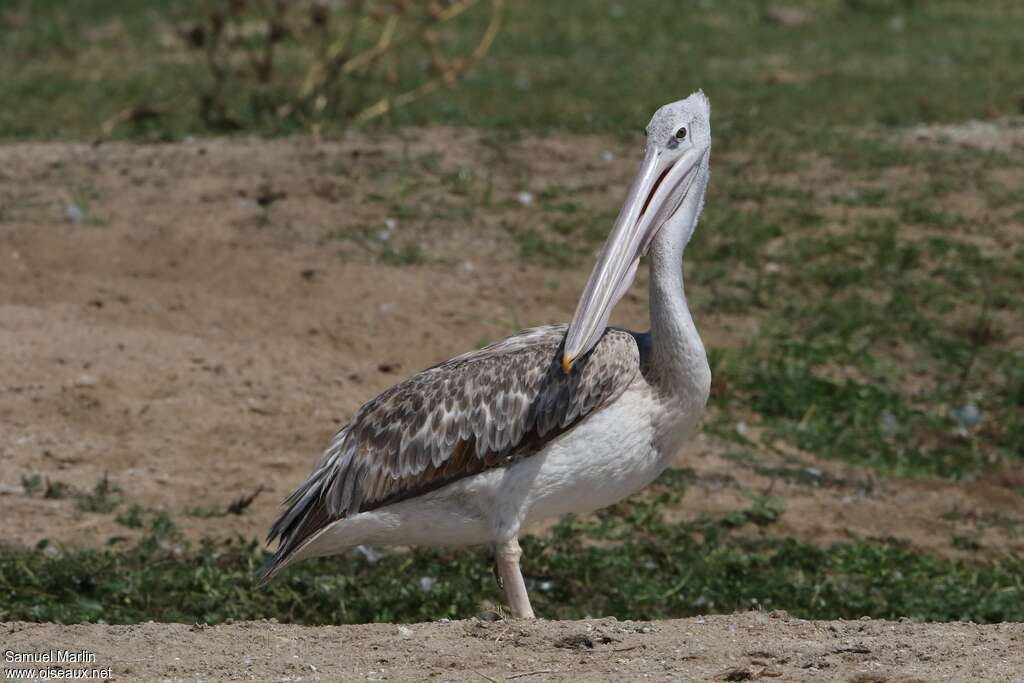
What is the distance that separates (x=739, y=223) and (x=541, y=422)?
14.5ft

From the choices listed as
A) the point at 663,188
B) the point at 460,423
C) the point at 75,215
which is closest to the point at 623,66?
the point at 75,215

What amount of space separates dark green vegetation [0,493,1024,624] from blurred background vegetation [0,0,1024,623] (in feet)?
0.04

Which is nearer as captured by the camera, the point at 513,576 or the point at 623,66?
the point at 513,576

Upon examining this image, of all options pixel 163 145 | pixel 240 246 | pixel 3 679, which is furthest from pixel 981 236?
pixel 3 679

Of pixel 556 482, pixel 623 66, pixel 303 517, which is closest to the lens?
pixel 556 482

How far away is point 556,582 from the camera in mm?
6512

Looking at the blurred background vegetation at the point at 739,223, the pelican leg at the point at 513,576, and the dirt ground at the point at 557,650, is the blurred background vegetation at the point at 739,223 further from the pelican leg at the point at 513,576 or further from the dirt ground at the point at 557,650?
the dirt ground at the point at 557,650

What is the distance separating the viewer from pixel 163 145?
10797mm

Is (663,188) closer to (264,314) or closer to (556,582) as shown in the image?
(556,582)

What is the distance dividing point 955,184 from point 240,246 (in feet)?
14.3

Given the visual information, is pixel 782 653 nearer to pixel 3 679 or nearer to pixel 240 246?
pixel 3 679

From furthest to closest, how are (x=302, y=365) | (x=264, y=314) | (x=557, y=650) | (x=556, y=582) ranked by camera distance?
(x=264, y=314) → (x=302, y=365) → (x=556, y=582) → (x=557, y=650)

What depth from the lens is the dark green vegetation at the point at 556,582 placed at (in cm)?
616

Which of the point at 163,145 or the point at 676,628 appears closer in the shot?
the point at 676,628
